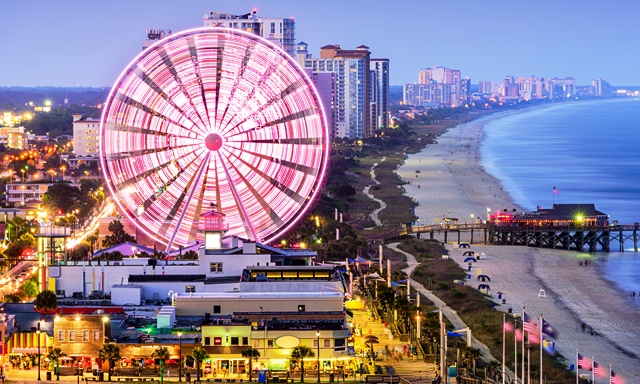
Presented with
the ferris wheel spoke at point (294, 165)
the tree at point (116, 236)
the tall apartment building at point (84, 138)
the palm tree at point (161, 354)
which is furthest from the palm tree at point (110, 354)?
the tall apartment building at point (84, 138)

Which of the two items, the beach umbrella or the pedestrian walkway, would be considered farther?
the beach umbrella

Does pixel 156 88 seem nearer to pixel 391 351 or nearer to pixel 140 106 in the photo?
pixel 140 106

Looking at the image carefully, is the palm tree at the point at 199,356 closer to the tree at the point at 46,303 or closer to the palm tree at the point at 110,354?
the palm tree at the point at 110,354

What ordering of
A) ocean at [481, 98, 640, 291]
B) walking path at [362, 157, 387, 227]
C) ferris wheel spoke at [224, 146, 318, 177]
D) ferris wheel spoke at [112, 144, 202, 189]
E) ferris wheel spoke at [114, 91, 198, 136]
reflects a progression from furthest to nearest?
walking path at [362, 157, 387, 227], ocean at [481, 98, 640, 291], ferris wheel spoke at [224, 146, 318, 177], ferris wheel spoke at [112, 144, 202, 189], ferris wheel spoke at [114, 91, 198, 136]

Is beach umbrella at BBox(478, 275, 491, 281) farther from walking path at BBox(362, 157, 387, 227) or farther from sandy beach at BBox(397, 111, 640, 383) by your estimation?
walking path at BBox(362, 157, 387, 227)

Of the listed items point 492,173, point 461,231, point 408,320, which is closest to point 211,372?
point 408,320

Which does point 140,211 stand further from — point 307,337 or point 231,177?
point 307,337

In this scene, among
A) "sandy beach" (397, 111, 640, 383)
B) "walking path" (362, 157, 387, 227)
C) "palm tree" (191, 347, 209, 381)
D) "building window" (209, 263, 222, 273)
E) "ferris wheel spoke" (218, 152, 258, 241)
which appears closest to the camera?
"palm tree" (191, 347, 209, 381)

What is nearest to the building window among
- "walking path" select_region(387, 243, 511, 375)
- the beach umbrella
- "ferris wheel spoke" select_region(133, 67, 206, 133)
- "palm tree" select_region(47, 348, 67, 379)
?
"ferris wheel spoke" select_region(133, 67, 206, 133)
